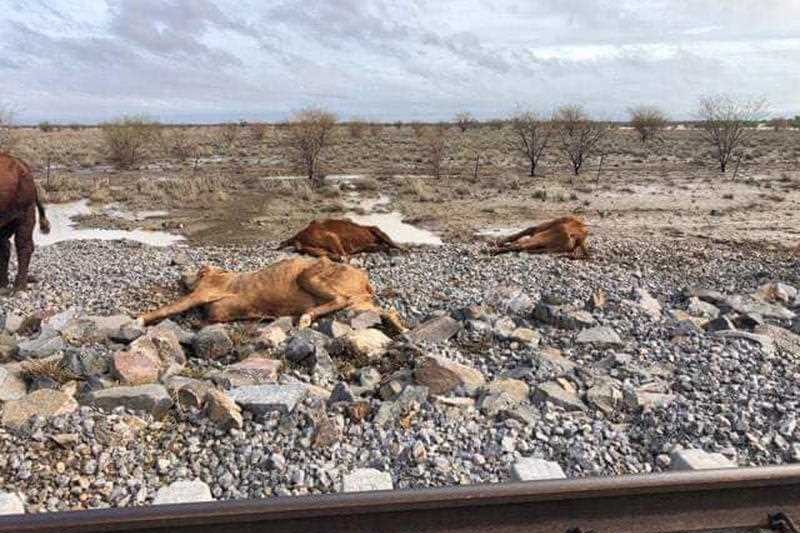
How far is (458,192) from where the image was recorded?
24516mm

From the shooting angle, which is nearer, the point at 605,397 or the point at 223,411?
the point at 223,411

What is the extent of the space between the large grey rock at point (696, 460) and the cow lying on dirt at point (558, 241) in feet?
27.1

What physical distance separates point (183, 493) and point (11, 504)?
882 millimetres

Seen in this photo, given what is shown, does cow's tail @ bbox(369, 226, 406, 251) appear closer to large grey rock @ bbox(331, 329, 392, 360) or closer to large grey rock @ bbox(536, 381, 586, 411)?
large grey rock @ bbox(331, 329, 392, 360)

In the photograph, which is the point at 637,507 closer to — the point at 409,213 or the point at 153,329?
the point at 153,329

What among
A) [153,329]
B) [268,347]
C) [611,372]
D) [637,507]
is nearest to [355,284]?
[268,347]

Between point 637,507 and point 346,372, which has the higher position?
point 637,507

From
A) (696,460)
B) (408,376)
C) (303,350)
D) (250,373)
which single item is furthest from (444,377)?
(696,460)

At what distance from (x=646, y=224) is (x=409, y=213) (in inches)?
263

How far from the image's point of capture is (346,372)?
20.3ft

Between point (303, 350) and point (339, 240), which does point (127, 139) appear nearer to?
point (339, 240)

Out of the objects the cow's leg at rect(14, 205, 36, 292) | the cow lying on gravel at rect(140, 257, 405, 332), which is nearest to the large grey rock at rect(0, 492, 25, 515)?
the cow lying on gravel at rect(140, 257, 405, 332)

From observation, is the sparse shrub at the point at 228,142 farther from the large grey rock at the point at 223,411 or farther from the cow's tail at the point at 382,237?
the large grey rock at the point at 223,411

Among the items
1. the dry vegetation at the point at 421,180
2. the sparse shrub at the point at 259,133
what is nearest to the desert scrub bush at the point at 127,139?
the dry vegetation at the point at 421,180
